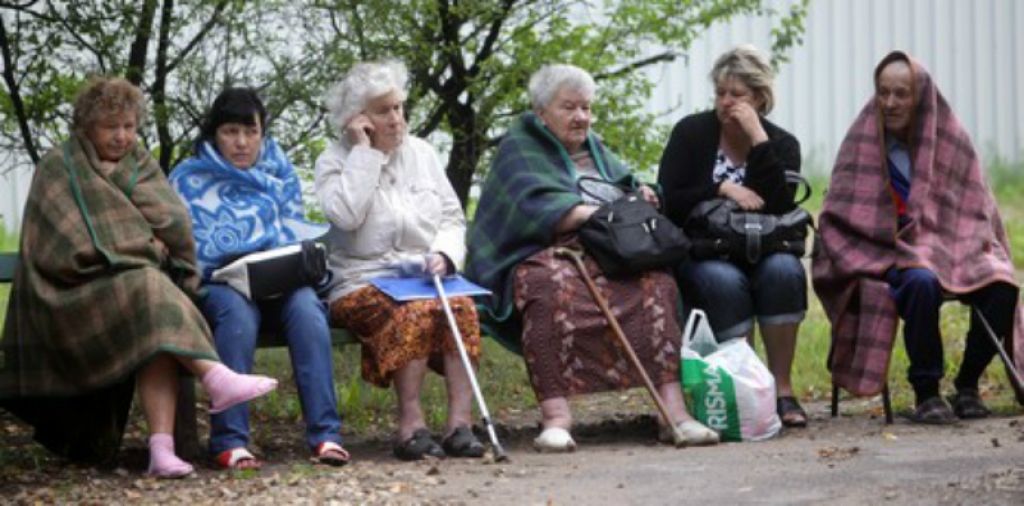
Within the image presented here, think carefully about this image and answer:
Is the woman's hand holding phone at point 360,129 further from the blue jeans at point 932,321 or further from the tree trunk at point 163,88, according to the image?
the blue jeans at point 932,321

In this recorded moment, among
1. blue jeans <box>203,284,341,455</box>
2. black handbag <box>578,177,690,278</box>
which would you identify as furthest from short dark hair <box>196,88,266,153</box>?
black handbag <box>578,177,690,278</box>

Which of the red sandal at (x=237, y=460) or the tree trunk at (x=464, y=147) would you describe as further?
the tree trunk at (x=464, y=147)

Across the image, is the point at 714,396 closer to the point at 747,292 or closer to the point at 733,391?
the point at 733,391

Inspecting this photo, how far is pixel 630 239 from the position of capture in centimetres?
686

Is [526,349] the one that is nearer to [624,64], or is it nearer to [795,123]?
[624,64]

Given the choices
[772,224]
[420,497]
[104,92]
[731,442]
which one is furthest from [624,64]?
[420,497]

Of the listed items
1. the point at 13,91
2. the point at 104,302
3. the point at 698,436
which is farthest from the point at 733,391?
the point at 13,91

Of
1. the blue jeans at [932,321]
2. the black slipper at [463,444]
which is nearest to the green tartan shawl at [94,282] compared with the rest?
the black slipper at [463,444]

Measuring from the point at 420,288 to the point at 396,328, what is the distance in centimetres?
20

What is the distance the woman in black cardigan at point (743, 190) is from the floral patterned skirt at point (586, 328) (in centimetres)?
23

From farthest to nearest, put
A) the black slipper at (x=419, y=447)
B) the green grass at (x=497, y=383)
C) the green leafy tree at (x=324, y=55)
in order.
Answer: the green grass at (x=497, y=383), the green leafy tree at (x=324, y=55), the black slipper at (x=419, y=447)

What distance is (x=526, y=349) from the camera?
22.4 feet

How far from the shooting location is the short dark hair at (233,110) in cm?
664

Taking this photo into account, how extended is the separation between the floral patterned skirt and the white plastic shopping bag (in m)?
0.10
